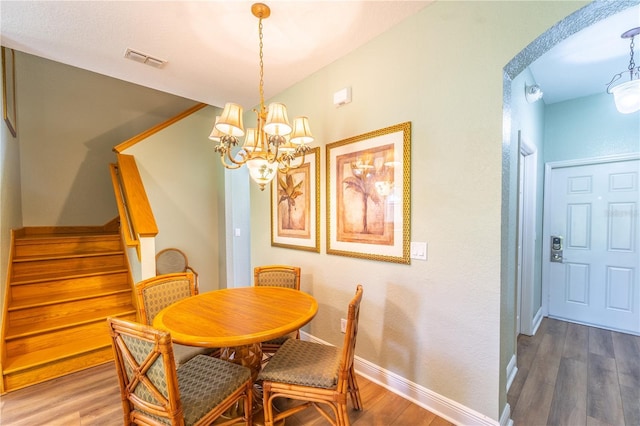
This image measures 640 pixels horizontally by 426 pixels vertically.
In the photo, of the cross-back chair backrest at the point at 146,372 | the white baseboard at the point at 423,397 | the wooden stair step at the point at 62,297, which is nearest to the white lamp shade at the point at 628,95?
the white baseboard at the point at 423,397

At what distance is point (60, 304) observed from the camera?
8.71 ft

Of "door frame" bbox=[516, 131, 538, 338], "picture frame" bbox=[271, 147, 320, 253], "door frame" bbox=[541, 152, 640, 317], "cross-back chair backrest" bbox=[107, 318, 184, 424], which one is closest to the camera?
"cross-back chair backrest" bbox=[107, 318, 184, 424]

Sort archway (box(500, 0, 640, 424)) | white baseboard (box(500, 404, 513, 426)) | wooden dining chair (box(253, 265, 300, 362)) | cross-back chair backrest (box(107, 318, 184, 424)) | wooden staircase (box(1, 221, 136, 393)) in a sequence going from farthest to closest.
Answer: wooden dining chair (box(253, 265, 300, 362)) < wooden staircase (box(1, 221, 136, 393)) < white baseboard (box(500, 404, 513, 426)) < archway (box(500, 0, 640, 424)) < cross-back chair backrest (box(107, 318, 184, 424))

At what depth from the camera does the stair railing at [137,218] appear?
2.49 m

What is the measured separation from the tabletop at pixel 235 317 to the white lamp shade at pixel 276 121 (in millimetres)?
1171

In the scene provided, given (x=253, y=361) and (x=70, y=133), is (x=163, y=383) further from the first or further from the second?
(x=70, y=133)

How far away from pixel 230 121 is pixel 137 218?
66.4 inches

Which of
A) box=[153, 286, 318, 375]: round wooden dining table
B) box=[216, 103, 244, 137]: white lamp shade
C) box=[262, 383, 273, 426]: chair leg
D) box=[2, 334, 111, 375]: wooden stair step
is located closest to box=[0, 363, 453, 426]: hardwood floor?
box=[2, 334, 111, 375]: wooden stair step

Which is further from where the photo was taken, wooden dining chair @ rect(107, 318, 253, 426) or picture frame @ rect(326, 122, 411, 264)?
picture frame @ rect(326, 122, 411, 264)

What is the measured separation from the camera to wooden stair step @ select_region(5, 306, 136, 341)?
2.34 m

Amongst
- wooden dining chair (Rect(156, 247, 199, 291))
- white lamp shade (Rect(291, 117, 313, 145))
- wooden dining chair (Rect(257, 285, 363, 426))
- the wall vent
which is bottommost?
wooden dining chair (Rect(257, 285, 363, 426))

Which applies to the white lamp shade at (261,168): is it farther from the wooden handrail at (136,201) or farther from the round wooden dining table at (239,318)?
the wooden handrail at (136,201)

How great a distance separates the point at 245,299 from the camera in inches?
78.2

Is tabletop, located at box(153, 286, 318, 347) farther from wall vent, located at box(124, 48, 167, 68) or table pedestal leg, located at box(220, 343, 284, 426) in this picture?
wall vent, located at box(124, 48, 167, 68)
